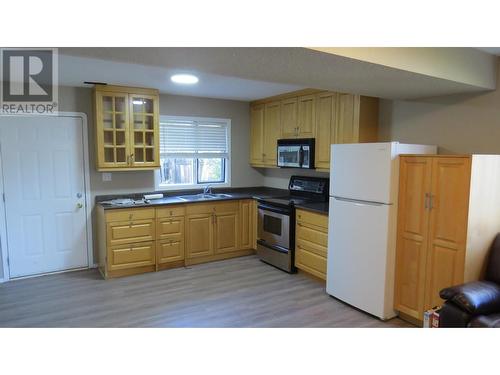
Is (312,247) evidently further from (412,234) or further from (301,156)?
(412,234)

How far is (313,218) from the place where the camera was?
3904 millimetres

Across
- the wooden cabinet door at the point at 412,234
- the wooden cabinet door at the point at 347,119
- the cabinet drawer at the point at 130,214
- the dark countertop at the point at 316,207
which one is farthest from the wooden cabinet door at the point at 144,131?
the wooden cabinet door at the point at 412,234

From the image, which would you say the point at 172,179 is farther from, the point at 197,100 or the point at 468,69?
the point at 468,69

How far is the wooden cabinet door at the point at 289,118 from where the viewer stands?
450 cm

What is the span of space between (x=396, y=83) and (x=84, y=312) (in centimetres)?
340

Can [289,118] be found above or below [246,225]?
above

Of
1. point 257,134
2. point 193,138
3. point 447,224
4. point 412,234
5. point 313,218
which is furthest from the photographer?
point 257,134

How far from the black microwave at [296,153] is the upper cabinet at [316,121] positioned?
0.24 feet

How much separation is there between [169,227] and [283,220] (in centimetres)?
146

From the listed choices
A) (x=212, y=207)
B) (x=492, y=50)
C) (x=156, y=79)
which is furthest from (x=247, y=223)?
(x=492, y=50)

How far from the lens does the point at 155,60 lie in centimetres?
204

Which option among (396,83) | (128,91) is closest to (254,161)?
(128,91)

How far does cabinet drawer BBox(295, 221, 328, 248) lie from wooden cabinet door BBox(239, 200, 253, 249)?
3.15 ft

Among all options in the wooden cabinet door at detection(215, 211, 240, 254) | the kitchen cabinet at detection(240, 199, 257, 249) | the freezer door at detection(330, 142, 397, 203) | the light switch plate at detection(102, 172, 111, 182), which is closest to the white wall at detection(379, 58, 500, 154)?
the freezer door at detection(330, 142, 397, 203)
